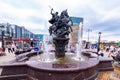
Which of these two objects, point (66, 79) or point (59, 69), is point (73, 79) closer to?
point (66, 79)

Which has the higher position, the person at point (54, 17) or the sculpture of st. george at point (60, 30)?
the person at point (54, 17)

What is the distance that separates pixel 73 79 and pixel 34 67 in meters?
1.41

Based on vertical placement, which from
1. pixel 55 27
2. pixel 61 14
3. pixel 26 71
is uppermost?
pixel 61 14

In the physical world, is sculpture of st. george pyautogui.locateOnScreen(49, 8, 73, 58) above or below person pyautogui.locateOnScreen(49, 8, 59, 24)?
below

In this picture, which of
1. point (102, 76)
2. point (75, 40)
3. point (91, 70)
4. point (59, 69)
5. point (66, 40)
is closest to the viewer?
point (59, 69)

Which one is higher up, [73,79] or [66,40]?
[66,40]

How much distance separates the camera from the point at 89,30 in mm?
31531

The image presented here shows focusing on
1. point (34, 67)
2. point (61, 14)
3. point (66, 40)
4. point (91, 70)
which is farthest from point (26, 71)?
point (61, 14)

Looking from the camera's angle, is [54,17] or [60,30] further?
[54,17]

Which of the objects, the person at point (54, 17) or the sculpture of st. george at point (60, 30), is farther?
the person at point (54, 17)

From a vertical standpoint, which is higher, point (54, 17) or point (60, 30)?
point (54, 17)

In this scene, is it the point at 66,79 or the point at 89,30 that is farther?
the point at 89,30

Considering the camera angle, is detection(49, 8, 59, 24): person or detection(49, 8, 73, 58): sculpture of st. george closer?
detection(49, 8, 73, 58): sculpture of st. george

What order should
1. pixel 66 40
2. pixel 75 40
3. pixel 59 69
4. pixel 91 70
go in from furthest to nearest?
1. pixel 75 40
2. pixel 66 40
3. pixel 91 70
4. pixel 59 69
